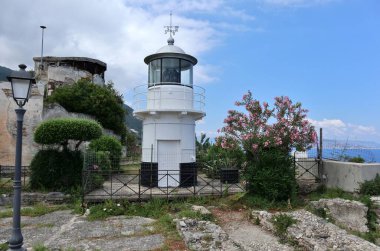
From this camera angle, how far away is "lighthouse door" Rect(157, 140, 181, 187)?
542 inches

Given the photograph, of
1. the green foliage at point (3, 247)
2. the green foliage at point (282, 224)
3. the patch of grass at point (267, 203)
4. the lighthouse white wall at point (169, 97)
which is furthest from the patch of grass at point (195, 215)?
the lighthouse white wall at point (169, 97)

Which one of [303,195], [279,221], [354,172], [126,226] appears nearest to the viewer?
[279,221]

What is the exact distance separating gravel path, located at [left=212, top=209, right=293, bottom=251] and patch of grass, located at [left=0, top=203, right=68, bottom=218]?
6.01 meters

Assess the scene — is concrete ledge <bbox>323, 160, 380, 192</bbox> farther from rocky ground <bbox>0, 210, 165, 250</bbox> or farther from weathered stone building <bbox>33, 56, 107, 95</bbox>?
weathered stone building <bbox>33, 56, 107, 95</bbox>

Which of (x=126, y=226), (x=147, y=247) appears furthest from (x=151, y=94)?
(x=147, y=247)

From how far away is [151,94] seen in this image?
14094 mm

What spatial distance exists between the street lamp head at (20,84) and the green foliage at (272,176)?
8.58m

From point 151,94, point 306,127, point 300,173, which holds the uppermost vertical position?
point 151,94

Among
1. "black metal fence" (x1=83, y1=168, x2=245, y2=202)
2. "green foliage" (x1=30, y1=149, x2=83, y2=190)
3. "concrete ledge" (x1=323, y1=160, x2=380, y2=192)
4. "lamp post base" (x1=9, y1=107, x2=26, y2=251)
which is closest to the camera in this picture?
"lamp post base" (x1=9, y1=107, x2=26, y2=251)

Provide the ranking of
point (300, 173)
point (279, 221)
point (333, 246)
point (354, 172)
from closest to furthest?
point (333, 246)
point (279, 221)
point (354, 172)
point (300, 173)

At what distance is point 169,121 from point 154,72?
2.41m

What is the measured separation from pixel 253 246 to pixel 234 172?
6.39m

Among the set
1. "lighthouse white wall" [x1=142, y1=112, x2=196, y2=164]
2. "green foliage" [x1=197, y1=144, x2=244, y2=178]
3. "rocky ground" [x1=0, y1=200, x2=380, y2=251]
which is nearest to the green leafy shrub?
"rocky ground" [x1=0, y1=200, x2=380, y2=251]

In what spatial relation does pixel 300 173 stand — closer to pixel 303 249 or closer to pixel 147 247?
pixel 303 249
